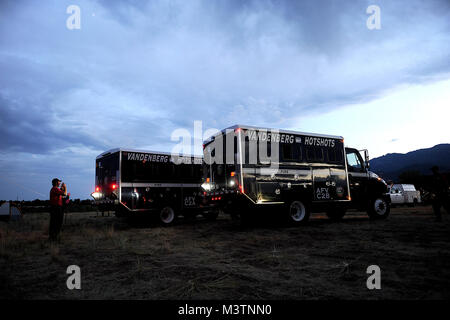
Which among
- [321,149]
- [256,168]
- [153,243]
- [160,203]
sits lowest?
[153,243]

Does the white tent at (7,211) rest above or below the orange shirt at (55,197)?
below

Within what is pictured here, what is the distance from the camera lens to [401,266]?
4328 millimetres

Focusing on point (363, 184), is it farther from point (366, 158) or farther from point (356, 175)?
point (366, 158)

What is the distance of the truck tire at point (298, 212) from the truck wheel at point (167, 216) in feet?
17.6

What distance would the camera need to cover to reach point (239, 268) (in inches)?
178

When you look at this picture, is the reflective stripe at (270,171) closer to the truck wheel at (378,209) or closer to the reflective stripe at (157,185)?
the truck wheel at (378,209)

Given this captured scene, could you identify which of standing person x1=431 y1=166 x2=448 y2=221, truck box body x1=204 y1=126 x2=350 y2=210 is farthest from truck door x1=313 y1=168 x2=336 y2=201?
standing person x1=431 y1=166 x2=448 y2=221

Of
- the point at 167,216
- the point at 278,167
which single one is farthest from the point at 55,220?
the point at 278,167

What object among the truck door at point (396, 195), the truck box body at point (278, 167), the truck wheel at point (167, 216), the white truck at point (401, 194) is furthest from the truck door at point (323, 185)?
the truck door at point (396, 195)

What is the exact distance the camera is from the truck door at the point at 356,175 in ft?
38.0
